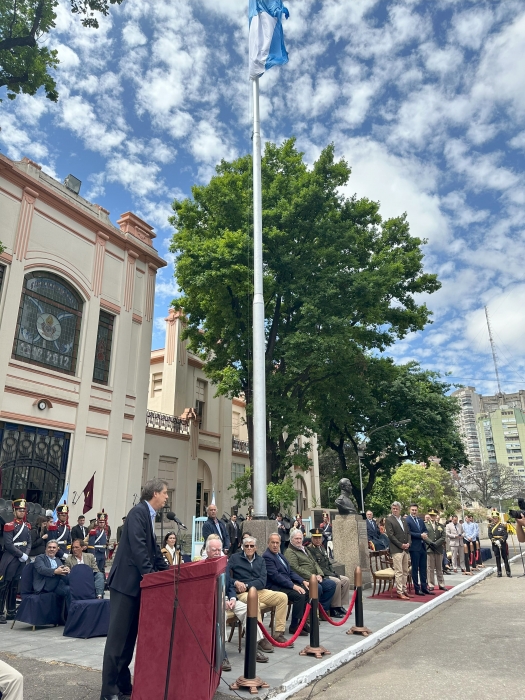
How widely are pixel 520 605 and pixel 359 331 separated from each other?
1261cm

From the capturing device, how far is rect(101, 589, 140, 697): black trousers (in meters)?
4.35

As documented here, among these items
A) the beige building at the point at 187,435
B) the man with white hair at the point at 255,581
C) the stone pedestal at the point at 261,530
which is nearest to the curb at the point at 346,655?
the man with white hair at the point at 255,581

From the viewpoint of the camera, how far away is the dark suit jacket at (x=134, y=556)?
4484 millimetres

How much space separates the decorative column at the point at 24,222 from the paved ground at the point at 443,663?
48.9ft

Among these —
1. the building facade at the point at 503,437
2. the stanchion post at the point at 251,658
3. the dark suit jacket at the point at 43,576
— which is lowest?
the stanchion post at the point at 251,658

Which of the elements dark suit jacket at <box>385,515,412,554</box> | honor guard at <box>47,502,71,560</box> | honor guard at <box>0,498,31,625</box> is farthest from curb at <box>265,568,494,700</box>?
honor guard at <box>47,502,71,560</box>

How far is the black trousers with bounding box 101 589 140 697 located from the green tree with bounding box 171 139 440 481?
46.2ft

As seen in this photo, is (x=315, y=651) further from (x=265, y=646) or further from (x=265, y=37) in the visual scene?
(x=265, y=37)

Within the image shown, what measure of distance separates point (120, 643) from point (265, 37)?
45.3 ft

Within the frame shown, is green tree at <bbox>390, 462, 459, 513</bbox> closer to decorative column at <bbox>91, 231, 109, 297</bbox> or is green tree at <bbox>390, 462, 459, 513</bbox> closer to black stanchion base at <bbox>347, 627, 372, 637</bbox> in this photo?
decorative column at <bbox>91, 231, 109, 297</bbox>

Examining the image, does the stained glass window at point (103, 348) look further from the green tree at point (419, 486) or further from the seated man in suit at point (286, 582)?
the green tree at point (419, 486)

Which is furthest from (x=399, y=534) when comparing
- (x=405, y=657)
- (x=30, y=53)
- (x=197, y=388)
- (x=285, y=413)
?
(x=197, y=388)

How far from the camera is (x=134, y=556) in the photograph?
4.51 meters

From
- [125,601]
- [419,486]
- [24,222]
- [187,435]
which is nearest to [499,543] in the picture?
[187,435]
